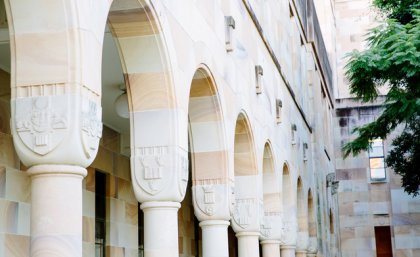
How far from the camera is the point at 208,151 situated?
34.9 ft

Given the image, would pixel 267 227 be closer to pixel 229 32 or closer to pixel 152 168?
pixel 229 32

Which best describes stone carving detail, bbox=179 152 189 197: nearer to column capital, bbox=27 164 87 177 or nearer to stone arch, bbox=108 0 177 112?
stone arch, bbox=108 0 177 112

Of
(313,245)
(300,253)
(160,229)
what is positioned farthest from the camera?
(313,245)

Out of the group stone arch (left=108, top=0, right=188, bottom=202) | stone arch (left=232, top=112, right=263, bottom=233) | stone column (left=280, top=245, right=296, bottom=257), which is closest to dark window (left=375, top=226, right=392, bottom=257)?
stone column (left=280, top=245, right=296, bottom=257)

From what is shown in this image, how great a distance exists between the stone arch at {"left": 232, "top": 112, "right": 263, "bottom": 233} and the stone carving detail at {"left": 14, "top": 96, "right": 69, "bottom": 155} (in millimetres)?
7290

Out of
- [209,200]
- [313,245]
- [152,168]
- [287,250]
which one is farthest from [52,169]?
[313,245]

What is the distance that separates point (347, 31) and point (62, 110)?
3848 cm

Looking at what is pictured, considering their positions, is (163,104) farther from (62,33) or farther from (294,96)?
(294,96)

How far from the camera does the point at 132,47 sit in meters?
8.02

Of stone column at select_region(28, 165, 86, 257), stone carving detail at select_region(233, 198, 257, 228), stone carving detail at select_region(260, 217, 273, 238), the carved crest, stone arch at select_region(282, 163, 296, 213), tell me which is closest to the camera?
stone column at select_region(28, 165, 86, 257)

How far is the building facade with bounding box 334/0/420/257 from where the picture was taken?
114ft

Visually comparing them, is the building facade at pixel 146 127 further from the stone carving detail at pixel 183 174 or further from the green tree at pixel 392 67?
the green tree at pixel 392 67

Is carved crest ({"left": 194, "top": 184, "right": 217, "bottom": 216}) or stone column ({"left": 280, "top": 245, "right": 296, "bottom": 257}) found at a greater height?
carved crest ({"left": 194, "top": 184, "right": 217, "bottom": 216})

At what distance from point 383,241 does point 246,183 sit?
79.6 ft
